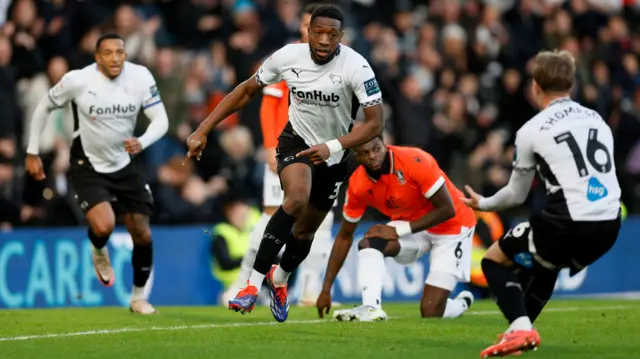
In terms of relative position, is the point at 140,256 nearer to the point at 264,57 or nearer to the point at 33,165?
the point at 33,165

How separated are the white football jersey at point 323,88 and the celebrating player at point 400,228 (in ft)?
4.43

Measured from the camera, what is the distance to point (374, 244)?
37.2 feet

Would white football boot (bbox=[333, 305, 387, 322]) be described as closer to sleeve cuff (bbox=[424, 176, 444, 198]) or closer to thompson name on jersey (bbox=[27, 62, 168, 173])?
sleeve cuff (bbox=[424, 176, 444, 198])

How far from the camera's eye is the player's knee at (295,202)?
9.43 metres

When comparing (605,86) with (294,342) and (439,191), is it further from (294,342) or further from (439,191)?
(294,342)

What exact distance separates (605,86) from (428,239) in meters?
10.3

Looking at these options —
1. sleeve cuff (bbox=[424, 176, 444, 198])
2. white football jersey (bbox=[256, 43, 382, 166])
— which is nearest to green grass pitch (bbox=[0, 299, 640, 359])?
sleeve cuff (bbox=[424, 176, 444, 198])

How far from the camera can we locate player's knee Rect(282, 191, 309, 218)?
943cm

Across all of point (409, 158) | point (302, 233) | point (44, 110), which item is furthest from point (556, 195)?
point (44, 110)

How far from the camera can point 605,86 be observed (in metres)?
21.5

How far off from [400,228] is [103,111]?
313 cm

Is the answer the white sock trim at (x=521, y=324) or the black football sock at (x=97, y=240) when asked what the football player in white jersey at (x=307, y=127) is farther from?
the black football sock at (x=97, y=240)

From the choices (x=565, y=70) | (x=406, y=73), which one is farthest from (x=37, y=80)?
(x=565, y=70)

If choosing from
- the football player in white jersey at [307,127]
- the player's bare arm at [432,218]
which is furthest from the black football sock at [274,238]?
the player's bare arm at [432,218]
